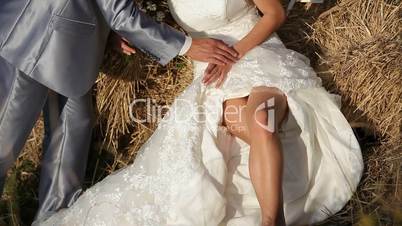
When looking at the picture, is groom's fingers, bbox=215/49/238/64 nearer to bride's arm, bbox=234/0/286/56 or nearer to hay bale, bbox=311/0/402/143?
bride's arm, bbox=234/0/286/56

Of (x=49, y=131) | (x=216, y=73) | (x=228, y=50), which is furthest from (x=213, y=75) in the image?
(x=49, y=131)

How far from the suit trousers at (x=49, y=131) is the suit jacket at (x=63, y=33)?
4.0 inches

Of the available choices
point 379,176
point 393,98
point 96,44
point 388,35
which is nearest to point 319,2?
point 388,35

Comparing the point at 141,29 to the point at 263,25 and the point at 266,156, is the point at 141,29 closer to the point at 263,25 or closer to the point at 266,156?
the point at 263,25

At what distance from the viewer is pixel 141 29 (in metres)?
2.83

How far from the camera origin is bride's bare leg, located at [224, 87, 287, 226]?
9.04 ft

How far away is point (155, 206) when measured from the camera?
304 centimetres

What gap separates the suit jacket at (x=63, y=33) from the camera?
280cm

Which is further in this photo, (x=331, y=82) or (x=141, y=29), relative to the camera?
(x=331, y=82)

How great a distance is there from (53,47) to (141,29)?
350 millimetres

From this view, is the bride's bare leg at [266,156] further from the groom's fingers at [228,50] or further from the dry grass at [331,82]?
the dry grass at [331,82]

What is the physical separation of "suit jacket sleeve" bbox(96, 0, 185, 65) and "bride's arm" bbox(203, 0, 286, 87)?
0.21 metres

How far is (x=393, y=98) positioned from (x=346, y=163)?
633 millimetres

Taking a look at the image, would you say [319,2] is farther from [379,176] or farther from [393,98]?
[379,176]
